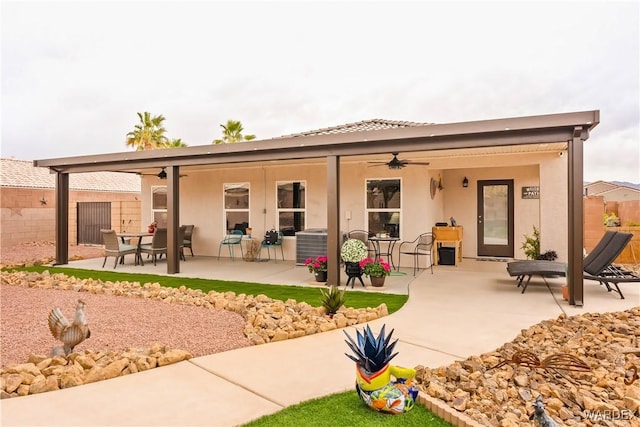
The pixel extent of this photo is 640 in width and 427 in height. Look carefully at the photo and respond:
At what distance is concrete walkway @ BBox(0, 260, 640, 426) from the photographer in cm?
273

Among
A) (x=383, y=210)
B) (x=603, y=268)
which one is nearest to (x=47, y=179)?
(x=383, y=210)

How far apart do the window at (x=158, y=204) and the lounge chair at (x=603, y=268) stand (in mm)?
10709

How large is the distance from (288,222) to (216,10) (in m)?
6.94

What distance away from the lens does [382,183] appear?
10172 millimetres

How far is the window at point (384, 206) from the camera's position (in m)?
10.0

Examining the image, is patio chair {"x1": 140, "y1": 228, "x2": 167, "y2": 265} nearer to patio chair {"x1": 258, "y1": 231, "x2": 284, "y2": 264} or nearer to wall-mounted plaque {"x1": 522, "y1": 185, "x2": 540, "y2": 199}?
patio chair {"x1": 258, "y1": 231, "x2": 284, "y2": 264}

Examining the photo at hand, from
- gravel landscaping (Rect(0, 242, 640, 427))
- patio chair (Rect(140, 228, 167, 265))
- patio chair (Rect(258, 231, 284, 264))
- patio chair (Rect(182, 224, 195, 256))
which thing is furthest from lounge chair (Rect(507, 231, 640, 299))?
patio chair (Rect(182, 224, 195, 256))

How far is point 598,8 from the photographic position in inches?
419

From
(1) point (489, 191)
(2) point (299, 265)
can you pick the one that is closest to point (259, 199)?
(2) point (299, 265)

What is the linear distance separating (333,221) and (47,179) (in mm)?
17226

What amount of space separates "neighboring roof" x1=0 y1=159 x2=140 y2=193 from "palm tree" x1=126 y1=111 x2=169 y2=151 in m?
2.43

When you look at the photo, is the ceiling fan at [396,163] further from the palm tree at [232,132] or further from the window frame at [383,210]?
the palm tree at [232,132]

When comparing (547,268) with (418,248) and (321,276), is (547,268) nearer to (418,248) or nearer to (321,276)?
(418,248)

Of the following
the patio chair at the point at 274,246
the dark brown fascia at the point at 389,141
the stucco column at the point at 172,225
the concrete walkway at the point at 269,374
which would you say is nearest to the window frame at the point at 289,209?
the patio chair at the point at 274,246
